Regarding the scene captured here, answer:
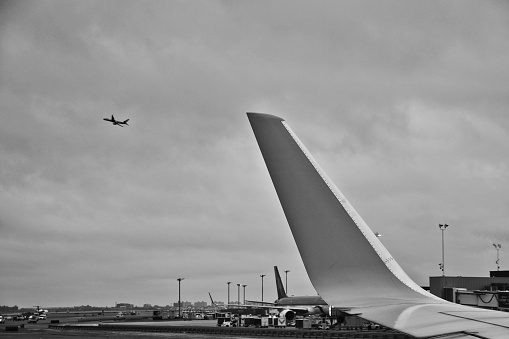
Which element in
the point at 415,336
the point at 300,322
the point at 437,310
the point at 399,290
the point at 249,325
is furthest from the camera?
the point at 249,325

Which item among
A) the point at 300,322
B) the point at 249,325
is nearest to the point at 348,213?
the point at 300,322

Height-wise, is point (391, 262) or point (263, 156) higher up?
point (263, 156)

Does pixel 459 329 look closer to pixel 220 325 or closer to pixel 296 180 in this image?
pixel 296 180

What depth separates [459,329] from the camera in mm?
5402

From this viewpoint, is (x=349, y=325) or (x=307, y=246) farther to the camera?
(x=349, y=325)

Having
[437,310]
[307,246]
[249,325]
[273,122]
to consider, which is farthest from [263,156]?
[249,325]

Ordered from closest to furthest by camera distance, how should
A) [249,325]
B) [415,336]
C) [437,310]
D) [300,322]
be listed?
[415,336], [437,310], [300,322], [249,325]

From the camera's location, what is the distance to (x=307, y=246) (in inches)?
255

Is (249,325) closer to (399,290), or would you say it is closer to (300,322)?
(300,322)

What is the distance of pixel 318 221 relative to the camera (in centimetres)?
648

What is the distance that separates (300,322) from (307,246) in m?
62.6

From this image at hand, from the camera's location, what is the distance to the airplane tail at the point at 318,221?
21.2 ft

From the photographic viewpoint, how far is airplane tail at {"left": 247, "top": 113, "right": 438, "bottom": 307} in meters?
6.47

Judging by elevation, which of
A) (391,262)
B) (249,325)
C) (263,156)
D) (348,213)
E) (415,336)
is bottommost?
(249,325)
